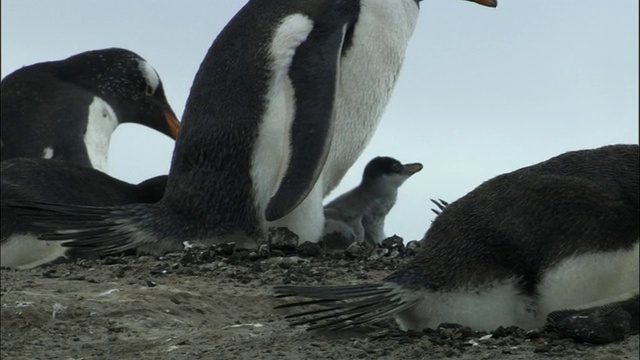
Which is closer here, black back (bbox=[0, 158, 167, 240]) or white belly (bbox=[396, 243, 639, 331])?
white belly (bbox=[396, 243, 639, 331])

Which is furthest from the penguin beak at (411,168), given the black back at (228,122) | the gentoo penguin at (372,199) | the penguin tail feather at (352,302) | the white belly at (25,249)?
the penguin tail feather at (352,302)

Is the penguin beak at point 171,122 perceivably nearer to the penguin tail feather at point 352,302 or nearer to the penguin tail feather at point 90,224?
the penguin tail feather at point 90,224

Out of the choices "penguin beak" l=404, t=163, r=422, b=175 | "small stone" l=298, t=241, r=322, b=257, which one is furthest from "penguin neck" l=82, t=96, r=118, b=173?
"small stone" l=298, t=241, r=322, b=257

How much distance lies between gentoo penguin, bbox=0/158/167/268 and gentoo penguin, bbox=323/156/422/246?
1.10 metres

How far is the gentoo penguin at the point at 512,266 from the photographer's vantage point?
4.98 metres

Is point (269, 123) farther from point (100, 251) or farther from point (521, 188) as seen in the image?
point (521, 188)

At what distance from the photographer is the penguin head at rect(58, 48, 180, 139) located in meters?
10.1

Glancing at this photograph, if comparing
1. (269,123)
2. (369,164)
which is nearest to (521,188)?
(269,123)

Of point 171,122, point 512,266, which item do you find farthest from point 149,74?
point 512,266

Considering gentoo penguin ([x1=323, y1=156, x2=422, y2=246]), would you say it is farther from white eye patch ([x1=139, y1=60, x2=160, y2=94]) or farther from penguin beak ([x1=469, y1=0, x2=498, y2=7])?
white eye patch ([x1=139, y1=60, x2=160, y2=94])

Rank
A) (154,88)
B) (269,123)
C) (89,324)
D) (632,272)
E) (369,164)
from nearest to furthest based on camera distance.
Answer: (632,272) < (89,324) < (269,123) < (369,164) < (154,88)

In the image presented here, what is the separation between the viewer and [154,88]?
33.3 feet

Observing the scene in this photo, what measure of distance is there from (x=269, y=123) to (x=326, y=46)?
47cm

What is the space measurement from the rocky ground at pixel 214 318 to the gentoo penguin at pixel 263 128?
0.25 m
